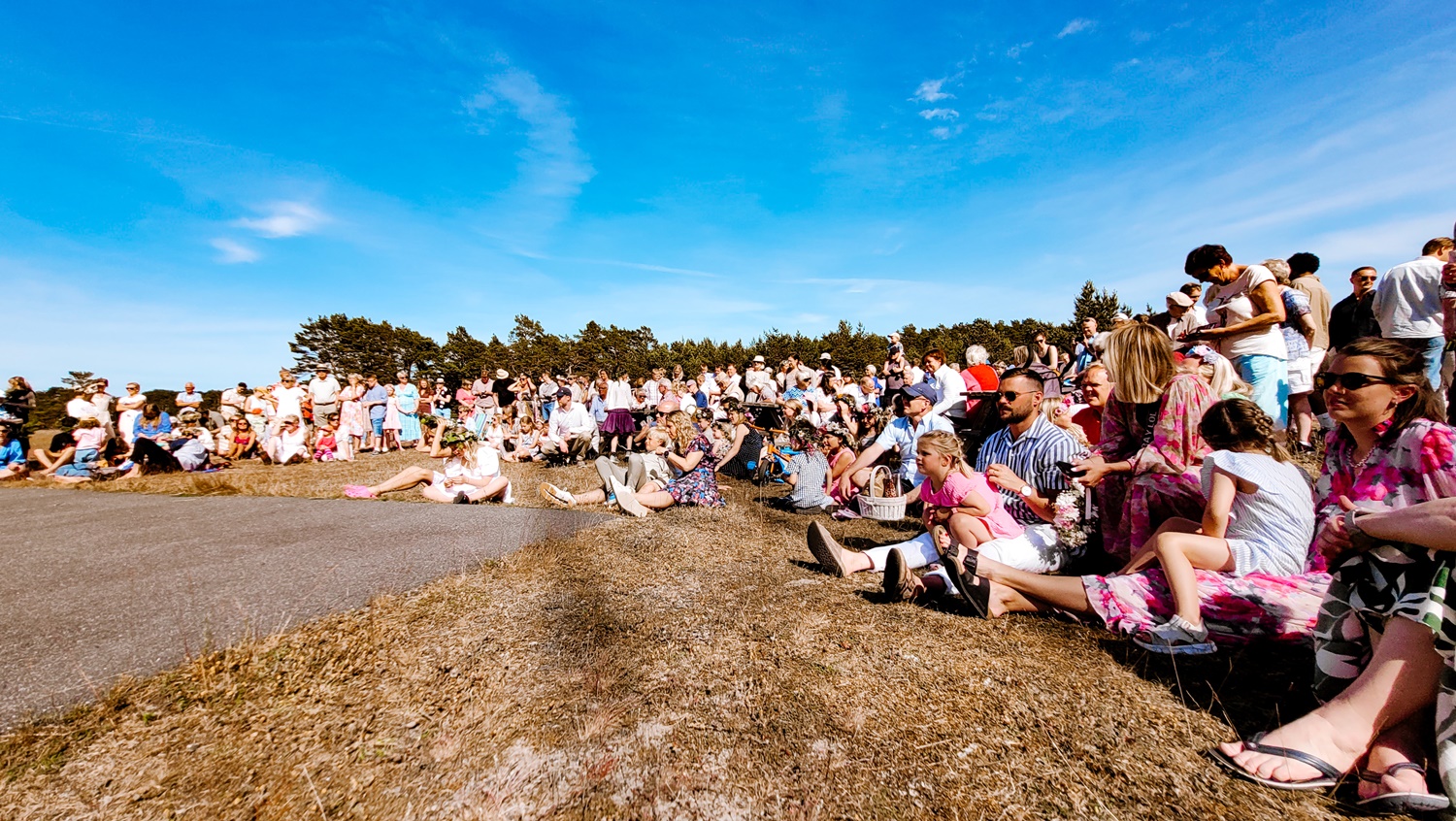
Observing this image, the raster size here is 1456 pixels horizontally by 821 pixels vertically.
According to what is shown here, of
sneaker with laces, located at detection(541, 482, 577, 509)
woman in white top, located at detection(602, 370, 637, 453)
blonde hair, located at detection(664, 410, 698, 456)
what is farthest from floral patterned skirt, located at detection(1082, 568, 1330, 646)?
woman in white top, located at detection(602, 370, 637, 453)

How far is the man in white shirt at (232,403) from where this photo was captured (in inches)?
492

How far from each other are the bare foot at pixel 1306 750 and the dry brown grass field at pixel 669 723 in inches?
2.6

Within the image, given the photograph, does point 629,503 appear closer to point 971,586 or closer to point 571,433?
point 971,586

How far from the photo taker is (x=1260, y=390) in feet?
14.9

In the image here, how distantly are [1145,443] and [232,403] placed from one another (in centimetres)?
1621

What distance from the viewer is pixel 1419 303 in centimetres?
457

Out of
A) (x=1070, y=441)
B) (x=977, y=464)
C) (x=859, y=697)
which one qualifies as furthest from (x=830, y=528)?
(x=859, y=697)

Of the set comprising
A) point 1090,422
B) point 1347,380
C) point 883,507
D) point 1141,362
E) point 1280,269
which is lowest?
point 883,507

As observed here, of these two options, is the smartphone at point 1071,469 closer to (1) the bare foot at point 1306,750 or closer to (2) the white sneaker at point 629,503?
(1) the bare foot at point 1306,750

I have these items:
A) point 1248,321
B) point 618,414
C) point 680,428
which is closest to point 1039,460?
point 1248,321

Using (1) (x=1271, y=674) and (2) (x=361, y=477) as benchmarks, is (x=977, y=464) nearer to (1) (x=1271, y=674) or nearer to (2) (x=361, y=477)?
(1) (x=1271, y=674)

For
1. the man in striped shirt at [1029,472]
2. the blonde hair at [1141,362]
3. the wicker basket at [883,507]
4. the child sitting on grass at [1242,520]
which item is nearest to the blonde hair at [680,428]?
the wicker basket at [883,507]

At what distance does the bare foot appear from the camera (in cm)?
169

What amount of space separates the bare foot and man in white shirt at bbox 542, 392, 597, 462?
10.1 m
